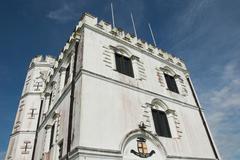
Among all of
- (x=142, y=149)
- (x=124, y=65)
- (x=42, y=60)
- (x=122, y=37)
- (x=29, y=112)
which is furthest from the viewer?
(x=42, y=60)

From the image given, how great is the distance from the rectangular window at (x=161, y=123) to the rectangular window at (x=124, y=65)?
10.1ft

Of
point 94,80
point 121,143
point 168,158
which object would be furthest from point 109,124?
point 168,158

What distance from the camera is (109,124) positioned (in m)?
9.33

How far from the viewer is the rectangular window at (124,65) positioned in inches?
510

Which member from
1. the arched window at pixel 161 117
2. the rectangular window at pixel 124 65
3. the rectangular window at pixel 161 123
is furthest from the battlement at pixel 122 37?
the rectangular window at pixel 161 123

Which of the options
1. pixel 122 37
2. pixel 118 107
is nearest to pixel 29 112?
pixel 122 37

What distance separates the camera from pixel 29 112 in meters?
18.3

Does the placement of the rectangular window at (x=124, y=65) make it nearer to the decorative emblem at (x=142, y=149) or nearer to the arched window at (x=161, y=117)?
the arched window at (x=161, y=117)

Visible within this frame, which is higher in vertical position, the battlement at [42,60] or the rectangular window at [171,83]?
the battlement at [42,60]

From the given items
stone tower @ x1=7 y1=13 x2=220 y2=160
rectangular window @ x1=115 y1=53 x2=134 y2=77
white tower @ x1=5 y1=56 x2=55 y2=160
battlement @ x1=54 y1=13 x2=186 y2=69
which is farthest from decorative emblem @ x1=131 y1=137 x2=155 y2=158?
white tower @ x1=5 y1=56 x2=55 y2=160

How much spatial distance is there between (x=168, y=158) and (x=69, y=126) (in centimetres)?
556

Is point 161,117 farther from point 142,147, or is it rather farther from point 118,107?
point 118,107

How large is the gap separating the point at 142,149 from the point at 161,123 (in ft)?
9.08

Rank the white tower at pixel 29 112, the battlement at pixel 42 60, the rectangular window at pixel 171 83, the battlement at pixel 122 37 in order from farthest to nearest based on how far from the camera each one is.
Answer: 1. the battlement at pixel 42 60
2. the white tower at pixel 29 112
3. the rectangular window at pixel 171 83
4. the battlement at pixel 122 37
